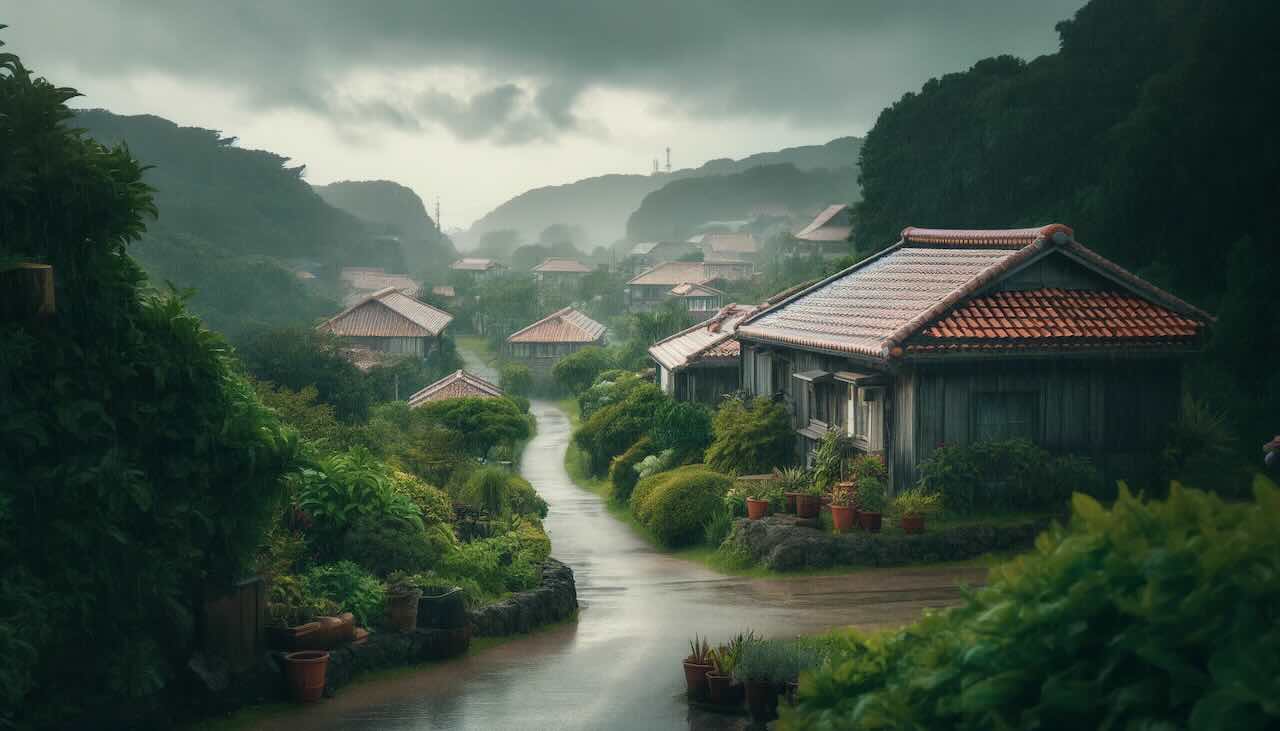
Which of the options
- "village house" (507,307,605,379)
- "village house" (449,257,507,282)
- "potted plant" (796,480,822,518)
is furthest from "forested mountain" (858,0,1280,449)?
"village house" (449,257,507,282)

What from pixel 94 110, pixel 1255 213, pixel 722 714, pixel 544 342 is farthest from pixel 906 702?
pixel 94 110

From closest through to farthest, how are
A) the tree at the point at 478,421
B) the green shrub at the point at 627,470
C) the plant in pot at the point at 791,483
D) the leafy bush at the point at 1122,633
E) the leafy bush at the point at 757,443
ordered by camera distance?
the leafy bush at the point at 1122,633 < the plant in pot at the point at 791,483 < the leafy bush at the point at 757,443 < the green shrub at the point at 627,470 < the tree at the point at 478,421

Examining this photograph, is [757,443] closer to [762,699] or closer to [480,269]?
[762,699]

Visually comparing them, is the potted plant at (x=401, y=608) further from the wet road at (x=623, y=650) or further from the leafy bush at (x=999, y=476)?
the leafy bush at (x=999, y=476)

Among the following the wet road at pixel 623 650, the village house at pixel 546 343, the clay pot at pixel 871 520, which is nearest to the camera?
the wet road at pixel 623 650

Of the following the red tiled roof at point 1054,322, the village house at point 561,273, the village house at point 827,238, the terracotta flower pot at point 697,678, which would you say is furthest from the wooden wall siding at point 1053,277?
the village house at point 561,273

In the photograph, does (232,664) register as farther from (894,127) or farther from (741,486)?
(894,127)

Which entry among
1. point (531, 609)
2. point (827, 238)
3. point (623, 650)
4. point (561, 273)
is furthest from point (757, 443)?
point (561, 273)
